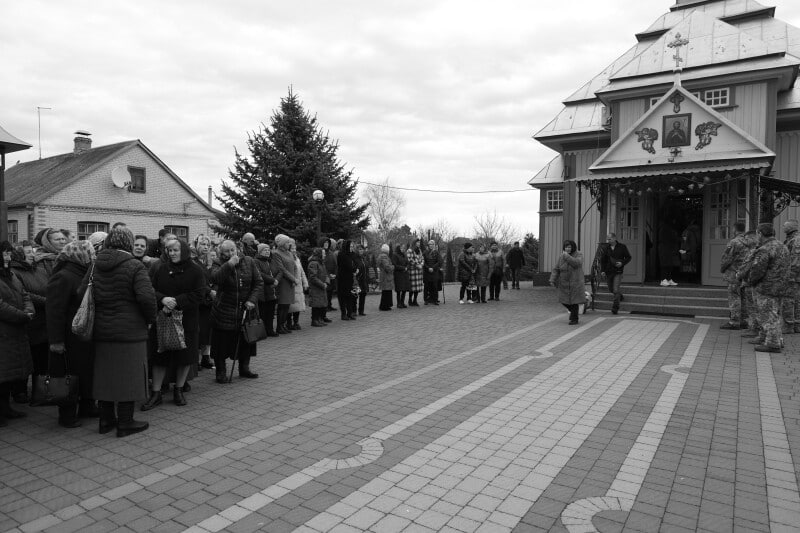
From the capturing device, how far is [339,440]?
16.1ft

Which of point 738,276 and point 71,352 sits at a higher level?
point 738,276

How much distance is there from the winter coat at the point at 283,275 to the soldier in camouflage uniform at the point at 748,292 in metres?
8.03

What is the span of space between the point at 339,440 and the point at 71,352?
105 inches

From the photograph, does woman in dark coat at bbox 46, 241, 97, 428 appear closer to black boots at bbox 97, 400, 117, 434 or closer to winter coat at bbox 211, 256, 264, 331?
black boots at bbox 97, 400, 117, 434

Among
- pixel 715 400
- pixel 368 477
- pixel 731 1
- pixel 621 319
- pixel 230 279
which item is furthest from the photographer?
pixel 731 1

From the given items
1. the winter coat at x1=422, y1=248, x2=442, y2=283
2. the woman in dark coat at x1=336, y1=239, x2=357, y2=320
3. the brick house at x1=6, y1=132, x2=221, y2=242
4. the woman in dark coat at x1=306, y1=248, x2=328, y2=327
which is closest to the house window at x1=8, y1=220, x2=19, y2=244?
A: the brick house at x1=6, y1=132, x2=221, y2=242

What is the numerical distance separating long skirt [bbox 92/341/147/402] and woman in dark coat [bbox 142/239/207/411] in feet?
2.80

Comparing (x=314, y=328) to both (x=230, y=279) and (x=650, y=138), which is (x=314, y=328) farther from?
(x=650, y=138)

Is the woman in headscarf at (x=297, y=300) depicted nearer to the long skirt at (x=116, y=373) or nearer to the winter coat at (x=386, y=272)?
the winter coat at (x=386, y=272)

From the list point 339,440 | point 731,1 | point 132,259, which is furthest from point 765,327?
point 731,1

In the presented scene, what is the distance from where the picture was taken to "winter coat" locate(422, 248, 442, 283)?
16.3 m

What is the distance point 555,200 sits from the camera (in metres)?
23.6

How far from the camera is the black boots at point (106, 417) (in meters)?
5.12

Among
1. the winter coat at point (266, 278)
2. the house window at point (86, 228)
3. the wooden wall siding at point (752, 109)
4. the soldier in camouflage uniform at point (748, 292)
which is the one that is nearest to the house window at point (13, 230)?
the house window at point (86, 228)
